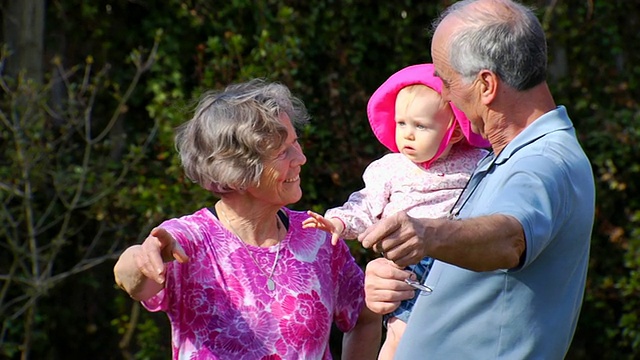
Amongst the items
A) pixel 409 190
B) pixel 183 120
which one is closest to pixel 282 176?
pixel 409 190

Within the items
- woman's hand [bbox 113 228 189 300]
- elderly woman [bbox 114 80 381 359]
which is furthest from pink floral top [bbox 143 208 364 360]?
woman's hand [bbox 113 228 189 300]

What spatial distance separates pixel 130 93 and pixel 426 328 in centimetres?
414

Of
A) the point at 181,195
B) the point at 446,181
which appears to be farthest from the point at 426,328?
the point at 181,195

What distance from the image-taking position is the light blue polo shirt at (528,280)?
7.53 feet

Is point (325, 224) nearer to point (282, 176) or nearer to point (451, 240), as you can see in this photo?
point (282, 176)

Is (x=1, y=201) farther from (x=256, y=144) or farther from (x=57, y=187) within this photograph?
(x=256, y=144)

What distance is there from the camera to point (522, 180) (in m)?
2.23

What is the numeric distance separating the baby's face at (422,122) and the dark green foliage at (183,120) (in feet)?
7.75

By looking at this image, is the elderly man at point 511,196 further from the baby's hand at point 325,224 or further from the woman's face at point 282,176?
the woman's face at point 282,176

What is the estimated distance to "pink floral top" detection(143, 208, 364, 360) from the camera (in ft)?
9.95

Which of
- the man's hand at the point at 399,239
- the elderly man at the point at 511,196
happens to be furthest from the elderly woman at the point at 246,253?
the man's hand at the point at 399,239

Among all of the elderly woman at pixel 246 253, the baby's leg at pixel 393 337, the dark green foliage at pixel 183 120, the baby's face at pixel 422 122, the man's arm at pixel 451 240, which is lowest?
the dark green foliage at pixel 183 120

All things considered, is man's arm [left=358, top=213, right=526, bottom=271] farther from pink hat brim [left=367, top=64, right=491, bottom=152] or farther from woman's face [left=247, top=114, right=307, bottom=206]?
woman's face [left=247, top=114, right=307, bottom=206]

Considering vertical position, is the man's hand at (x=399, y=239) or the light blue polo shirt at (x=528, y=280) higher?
the man's hand at (x=399, y=239)
